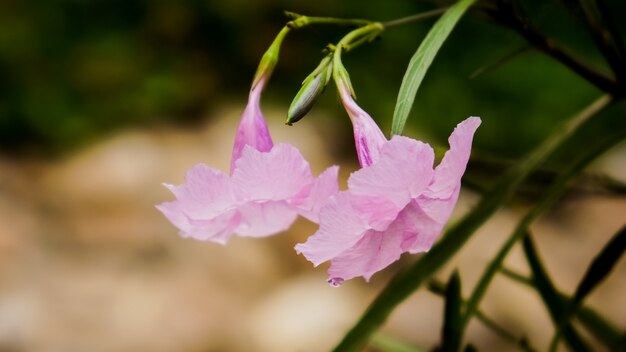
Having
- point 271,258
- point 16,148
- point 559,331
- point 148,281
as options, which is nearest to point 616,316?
point 271,258

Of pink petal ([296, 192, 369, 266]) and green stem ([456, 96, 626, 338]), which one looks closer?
pink petal ([296, 192, 369, 266])

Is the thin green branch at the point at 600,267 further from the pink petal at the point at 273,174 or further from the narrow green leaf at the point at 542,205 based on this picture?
the pink petal at the point at 273,174

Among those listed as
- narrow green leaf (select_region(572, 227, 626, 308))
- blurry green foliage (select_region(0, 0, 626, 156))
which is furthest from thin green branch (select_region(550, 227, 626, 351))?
blurry green foliage (select_region(0, 0, 626, 156))

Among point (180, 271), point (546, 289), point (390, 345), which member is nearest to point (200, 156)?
point (180, 271)

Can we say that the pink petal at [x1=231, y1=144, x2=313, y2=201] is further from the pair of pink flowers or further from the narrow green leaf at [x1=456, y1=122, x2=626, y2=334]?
the narrow green leaf at [x1=456, y1=122, x2=626, y2=334]

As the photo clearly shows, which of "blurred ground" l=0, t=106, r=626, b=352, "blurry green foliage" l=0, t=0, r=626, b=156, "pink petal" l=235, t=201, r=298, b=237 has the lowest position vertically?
"pink petal" l=235, t=201, r=298, b=237

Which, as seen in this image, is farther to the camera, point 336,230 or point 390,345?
point 390,345

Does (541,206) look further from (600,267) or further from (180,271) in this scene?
(180,271)

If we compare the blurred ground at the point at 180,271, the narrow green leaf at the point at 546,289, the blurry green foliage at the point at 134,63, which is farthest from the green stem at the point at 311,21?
the blurry green foliage at the point at 134,63
